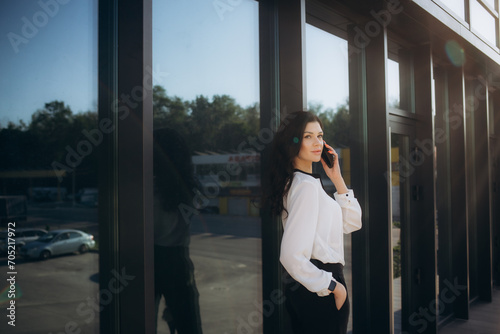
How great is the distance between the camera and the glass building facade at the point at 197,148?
60.7 inches

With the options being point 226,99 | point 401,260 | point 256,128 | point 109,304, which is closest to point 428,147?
point 401,260

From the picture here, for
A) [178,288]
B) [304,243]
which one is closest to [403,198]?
[304,243]

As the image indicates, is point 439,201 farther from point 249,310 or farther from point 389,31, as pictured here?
point 249,310

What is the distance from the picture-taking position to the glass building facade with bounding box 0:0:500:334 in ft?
5.06

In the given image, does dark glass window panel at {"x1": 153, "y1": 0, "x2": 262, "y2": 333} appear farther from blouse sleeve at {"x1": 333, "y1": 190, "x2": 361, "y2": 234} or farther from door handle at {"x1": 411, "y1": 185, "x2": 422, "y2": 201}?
door handle at {"x1": 411, "y1": 185, "x2": 422, "y2": 201}

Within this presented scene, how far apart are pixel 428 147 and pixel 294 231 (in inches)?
110

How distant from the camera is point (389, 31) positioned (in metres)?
3.83

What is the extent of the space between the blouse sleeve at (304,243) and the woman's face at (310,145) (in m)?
0.23

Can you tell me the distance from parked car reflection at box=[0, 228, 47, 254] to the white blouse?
37.7 inches

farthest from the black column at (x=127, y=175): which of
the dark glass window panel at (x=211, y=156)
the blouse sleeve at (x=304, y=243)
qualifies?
the blouse sleeve at (x=304, y=243)

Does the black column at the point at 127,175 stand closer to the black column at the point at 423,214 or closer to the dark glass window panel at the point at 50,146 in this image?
the dark glass window panel at the point at 50,146

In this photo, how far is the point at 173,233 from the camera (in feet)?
6.62

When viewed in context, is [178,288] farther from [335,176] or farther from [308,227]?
[335,176]

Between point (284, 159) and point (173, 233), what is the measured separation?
2.07 ft
